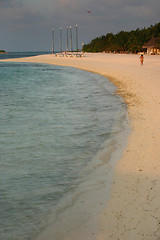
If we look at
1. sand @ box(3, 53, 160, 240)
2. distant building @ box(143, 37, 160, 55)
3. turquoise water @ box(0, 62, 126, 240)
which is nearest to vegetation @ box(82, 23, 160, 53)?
distant building @ box(143, 37, 160, 55)

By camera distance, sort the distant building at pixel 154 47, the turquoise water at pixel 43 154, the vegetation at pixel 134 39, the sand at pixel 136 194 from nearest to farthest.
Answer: the sand at pixel 136 194
the turquoise water at pixel 43 154
the distant building at pixel 154 47
the vegetation at pixel 134 39

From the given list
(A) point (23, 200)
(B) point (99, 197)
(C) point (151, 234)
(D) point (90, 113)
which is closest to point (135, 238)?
(C) point (151, 234)

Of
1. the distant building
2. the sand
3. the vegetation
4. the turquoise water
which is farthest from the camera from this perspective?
the vegetation

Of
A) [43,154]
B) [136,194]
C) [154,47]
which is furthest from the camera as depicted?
[154,47]

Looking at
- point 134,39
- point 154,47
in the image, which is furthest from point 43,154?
point 134,39

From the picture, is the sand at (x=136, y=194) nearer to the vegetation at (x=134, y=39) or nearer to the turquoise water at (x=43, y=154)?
the turquoise water at (x=43, y=154)

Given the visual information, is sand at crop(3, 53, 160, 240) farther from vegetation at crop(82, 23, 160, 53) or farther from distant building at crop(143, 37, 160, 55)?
vegetation at crop(82, 23, 160, 53)

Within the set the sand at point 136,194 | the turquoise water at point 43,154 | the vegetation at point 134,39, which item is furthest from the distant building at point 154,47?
the sand at point 136,194

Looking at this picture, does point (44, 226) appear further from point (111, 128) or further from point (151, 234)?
point (111, 128)

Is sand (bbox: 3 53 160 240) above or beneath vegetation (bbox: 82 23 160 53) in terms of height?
beneath

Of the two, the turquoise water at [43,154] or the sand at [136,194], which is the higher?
the sand at [136,194]

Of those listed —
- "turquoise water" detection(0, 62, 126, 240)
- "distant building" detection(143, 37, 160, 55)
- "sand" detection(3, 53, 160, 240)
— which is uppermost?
"distant building" detection(143, 37, 160, 55)

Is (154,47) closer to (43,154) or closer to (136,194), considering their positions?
(43,154)

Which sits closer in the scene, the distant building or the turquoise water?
the turquoise water
